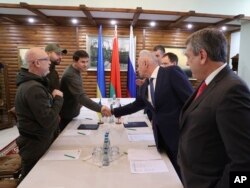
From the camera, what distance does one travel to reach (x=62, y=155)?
1.70 meters

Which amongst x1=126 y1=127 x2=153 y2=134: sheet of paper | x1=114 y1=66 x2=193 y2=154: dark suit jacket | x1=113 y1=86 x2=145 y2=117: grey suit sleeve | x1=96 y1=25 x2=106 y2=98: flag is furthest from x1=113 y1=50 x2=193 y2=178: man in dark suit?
x1=96 y1=25 x2=106 y2=98: flag

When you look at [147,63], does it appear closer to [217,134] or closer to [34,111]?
[34,111]

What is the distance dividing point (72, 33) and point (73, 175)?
188 inches

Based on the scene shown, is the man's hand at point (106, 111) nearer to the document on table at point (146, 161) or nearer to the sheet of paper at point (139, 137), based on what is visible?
the sheet of paper at point (139, 137)

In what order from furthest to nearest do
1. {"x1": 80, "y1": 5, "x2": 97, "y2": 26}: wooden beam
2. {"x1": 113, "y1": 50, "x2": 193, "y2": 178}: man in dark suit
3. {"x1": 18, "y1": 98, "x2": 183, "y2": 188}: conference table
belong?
{"x1": 80, "y1": 5, "x2": 97, "y2": 26}: wooden beam, {"x1": 113, "y1": 50, "x2": 193, "y2": 178}: man in dark suit, {"x1": 18, "y1": 98, "x2": 183, "y2": 188}: conference table

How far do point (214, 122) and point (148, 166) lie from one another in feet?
2.37

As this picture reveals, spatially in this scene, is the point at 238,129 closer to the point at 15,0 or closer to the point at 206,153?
the point at 206,153

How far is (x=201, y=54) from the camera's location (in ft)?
3.37

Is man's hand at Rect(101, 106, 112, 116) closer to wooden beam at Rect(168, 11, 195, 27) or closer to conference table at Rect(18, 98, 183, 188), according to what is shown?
conference table at Rect(18, 98, 183, 188)

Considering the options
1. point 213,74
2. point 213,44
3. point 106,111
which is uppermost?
point 213,44

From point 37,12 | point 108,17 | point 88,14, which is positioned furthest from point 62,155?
point 108,17

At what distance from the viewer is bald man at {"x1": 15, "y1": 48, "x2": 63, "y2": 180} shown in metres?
1.70

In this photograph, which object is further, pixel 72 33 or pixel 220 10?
pixel 72 33

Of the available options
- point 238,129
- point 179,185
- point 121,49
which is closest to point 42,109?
point 179,185
